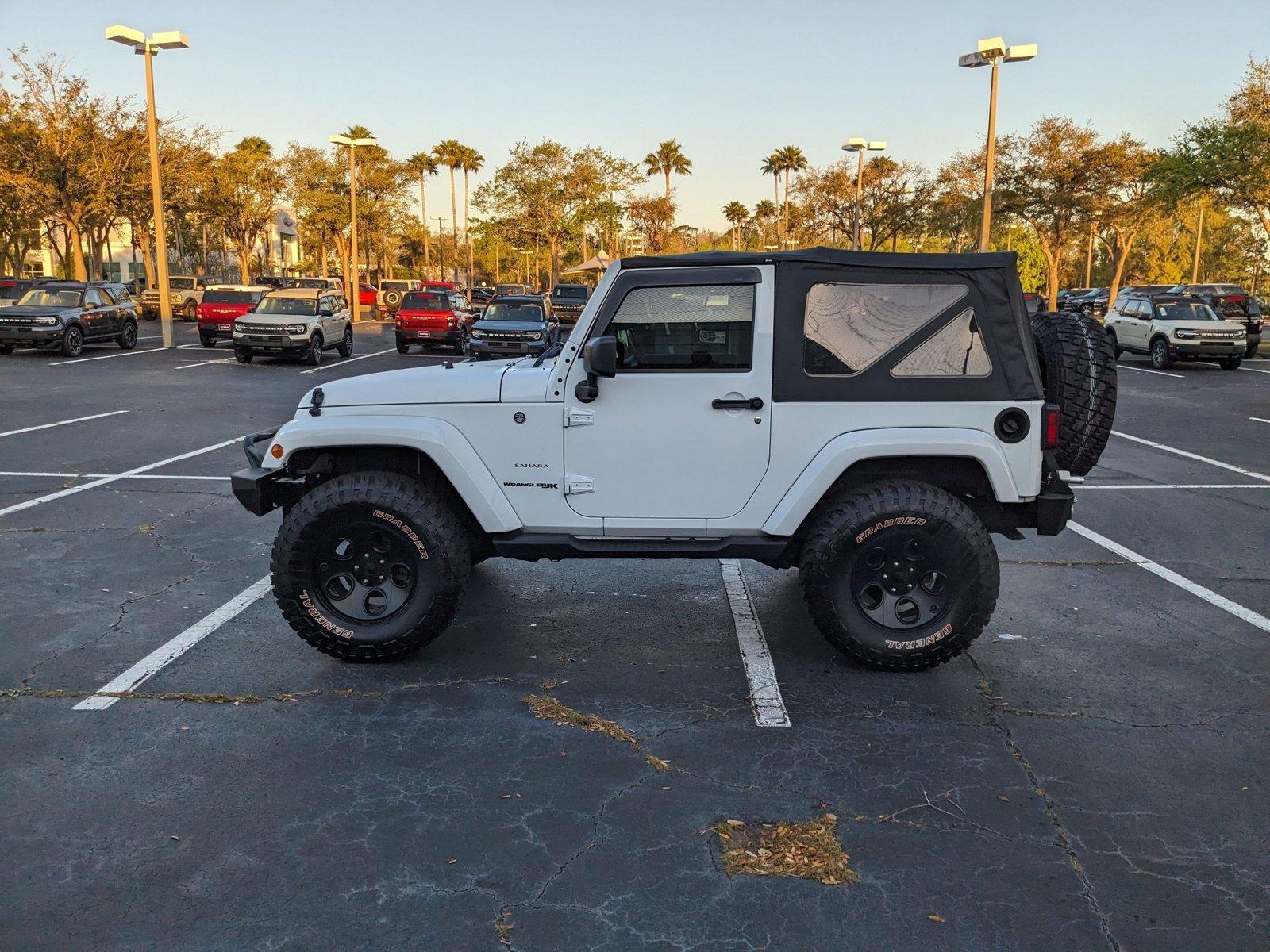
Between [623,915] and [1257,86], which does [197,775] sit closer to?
[623,915]

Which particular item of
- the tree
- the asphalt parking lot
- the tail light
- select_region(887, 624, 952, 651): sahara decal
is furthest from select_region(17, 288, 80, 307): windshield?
the tree

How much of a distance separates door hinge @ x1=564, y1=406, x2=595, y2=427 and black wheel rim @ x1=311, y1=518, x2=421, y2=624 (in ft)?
3.30

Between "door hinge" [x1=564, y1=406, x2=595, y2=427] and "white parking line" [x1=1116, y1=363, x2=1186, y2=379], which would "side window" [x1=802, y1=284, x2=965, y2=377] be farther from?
"white parking line" [x1=1116, y1=363, x2=1186, y2=379]

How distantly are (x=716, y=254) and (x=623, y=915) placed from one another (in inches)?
124

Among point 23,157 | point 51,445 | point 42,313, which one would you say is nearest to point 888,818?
point 51,445

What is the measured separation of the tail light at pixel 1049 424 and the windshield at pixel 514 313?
66.1 ft

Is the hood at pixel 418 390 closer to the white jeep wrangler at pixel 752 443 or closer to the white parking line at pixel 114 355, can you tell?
the white jeep wrangler at pixel 752 443

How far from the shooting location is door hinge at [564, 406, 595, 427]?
16.4 feet

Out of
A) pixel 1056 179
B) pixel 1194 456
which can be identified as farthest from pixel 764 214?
pixel 1194 456

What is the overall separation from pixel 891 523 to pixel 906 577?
0.33 m

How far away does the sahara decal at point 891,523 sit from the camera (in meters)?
4.90

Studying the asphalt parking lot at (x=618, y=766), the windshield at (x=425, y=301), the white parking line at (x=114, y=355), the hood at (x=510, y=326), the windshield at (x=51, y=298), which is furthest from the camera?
the windshield at (x=425, y=301)

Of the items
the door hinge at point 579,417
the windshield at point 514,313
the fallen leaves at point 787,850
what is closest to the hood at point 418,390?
the door hinge at point 579,417

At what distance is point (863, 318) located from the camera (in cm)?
500
